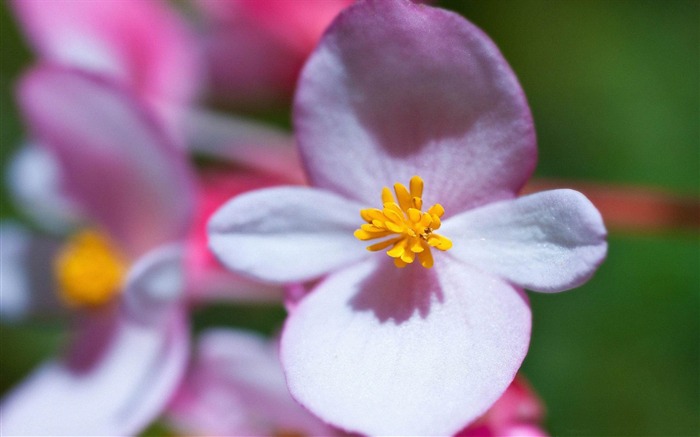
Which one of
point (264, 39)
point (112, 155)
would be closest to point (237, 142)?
point (264, 39)

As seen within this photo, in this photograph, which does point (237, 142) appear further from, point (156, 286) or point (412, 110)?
point (412, 110)

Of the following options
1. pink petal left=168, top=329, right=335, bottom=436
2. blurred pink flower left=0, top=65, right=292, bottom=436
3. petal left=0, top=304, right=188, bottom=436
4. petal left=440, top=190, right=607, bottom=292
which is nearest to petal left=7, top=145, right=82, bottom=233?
blurred pink flower left=0, top=65, right=292, bottom=436

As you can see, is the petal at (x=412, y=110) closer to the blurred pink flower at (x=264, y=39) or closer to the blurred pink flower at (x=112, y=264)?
the blurred pink flower at (x=112, y=264)

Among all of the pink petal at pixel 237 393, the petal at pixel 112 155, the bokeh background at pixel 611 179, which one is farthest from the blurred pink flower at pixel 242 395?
the bokeh background at pixel 611 179

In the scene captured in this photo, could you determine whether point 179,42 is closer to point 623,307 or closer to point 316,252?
point 316,252

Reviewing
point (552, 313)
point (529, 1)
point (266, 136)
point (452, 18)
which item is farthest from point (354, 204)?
point (529, 1)

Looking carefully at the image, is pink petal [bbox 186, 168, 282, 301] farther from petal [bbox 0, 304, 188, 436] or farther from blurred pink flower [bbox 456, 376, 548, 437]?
blurred pink flower [bbox 456, 376, 548, 437]
